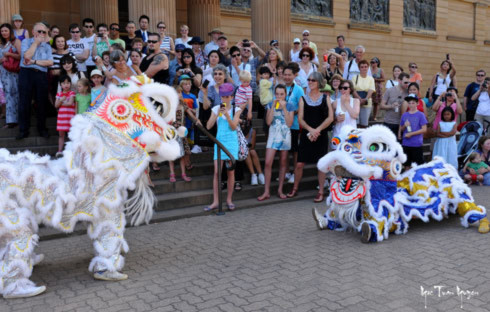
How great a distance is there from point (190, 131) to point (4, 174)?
A: 16.0ft

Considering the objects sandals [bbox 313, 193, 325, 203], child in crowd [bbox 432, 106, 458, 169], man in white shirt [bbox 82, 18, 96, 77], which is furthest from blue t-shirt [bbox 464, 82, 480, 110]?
man in white shirt [bbox 82, 18, 96, 77]

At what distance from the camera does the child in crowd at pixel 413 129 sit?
32.1ft

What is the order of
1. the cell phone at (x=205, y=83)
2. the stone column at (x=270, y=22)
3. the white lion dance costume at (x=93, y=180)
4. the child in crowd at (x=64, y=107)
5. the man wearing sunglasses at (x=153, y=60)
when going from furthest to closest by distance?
the stone column at (x=270, y=22) → the cell phone at (x=205, y=83) → the man wearing sunglasses at (x=153, y=60) → the child in crowd at (x=64, y=107) → the white lion dance costume at (x=93, y=180)

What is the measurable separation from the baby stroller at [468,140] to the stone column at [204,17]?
8.72 metres

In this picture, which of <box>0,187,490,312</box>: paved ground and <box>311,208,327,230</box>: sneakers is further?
<box>311,208,327,230</box>: sneakers

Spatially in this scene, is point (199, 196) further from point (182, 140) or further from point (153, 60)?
point (153, 60)

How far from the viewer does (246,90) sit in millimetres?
8758

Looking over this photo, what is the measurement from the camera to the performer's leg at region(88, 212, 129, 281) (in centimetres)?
480

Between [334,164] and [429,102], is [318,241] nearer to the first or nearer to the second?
[334,164]

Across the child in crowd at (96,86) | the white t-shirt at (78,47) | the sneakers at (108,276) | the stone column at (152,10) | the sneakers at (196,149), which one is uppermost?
the stone column at (152,10)

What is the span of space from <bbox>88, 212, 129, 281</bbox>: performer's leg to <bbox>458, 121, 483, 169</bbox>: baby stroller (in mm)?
9402

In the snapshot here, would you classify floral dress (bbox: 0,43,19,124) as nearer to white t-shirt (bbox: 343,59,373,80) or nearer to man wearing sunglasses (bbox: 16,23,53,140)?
man wearing sunglasses (bbox: 16,23,53,140)

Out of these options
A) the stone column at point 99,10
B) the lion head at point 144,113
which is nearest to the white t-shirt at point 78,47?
the stone column at point 99,10

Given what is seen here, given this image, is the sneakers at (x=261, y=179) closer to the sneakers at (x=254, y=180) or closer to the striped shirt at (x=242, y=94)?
the sneakers at (x=254, y=180)
